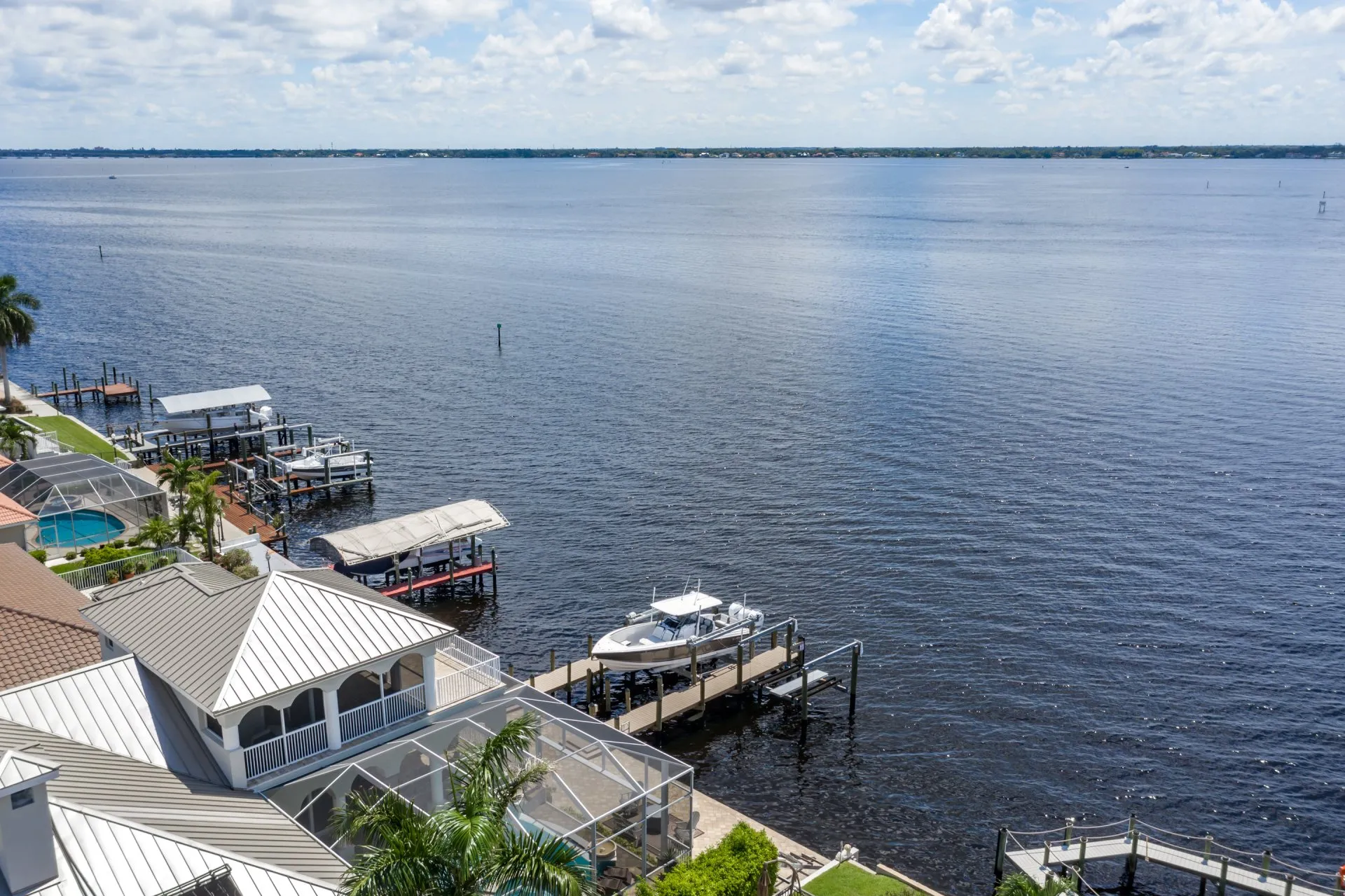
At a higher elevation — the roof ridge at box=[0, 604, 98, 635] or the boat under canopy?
the roof ridge at box=[0, 604, 98, 635]

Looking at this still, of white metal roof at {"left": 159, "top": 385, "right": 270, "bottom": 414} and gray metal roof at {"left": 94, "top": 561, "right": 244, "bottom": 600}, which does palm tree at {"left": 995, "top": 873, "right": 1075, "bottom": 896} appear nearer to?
gray metal roof at {"left": 94, "top": 561, "right": 244, "bottom": 600}

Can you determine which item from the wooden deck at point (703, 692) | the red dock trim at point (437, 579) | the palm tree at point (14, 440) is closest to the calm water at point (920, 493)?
the wooden deck at point (703, 692)

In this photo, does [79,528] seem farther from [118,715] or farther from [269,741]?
[269,741]

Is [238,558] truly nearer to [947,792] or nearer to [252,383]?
[947,792]

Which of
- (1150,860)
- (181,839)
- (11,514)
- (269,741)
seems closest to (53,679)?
(269,741)

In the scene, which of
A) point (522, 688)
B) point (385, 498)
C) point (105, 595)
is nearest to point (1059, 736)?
point (522, 688)

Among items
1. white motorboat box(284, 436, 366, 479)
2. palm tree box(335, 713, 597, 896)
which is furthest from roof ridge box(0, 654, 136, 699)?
white motorboat box(284, 436, 366, 479)
